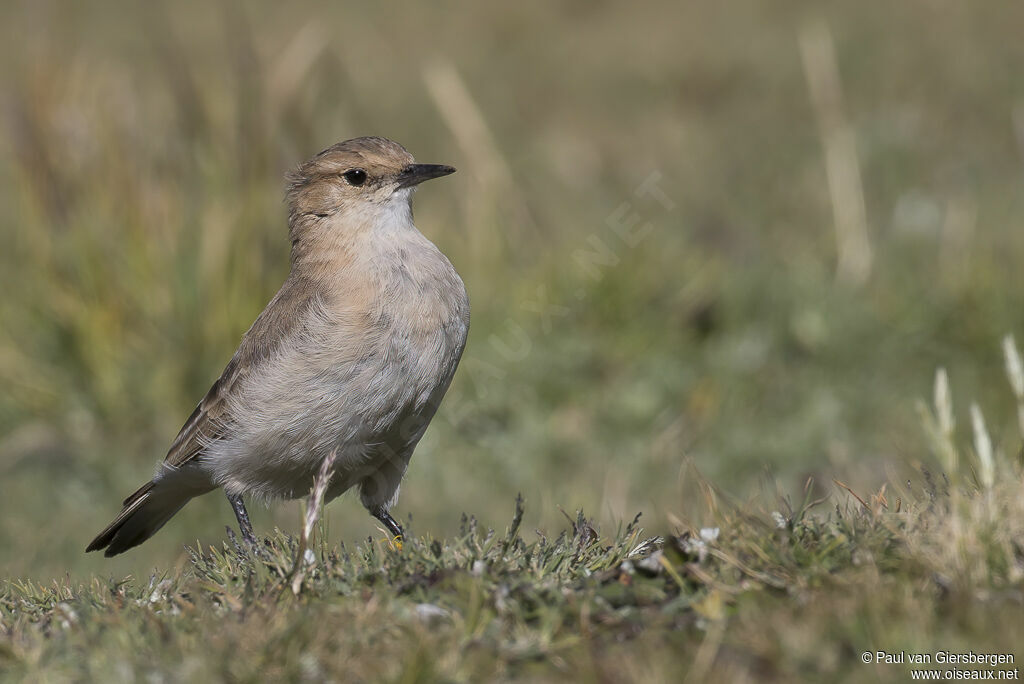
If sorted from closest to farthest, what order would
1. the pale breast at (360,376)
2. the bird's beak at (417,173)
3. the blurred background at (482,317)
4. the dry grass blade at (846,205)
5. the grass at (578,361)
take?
the grass at (578,361)
the pale breast at (360,376)
the bird's beak at (417,173)
the blurred background at (482,317)
the dry grass blade at (846,205)

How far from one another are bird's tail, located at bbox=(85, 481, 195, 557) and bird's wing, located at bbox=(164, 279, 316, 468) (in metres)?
0.19

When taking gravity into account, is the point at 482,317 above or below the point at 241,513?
below

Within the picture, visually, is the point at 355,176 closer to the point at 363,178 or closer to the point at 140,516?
the point at 363,178

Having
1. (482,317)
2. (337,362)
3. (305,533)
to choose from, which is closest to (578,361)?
(482,317)

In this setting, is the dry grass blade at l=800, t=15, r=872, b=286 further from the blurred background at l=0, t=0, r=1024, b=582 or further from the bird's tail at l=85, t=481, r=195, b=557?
the bird's tail at l=85, t=481, r=195, b=557

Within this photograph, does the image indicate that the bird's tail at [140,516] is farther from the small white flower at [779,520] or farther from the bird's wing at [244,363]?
the small white flower at [779,520]

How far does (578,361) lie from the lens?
9000 mm

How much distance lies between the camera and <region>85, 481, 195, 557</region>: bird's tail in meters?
6.08

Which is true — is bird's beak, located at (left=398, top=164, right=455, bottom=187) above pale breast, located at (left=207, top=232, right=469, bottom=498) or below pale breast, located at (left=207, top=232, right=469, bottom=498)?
above

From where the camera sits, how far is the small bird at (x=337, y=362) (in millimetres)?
5312

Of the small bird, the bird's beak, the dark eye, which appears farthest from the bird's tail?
the bird's beak

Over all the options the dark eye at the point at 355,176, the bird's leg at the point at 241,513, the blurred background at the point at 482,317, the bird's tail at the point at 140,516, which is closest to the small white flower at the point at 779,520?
the bird's leg at the point at 241,513

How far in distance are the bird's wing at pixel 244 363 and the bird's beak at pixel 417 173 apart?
2.35 feet

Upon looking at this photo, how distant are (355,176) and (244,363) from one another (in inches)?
41.8
